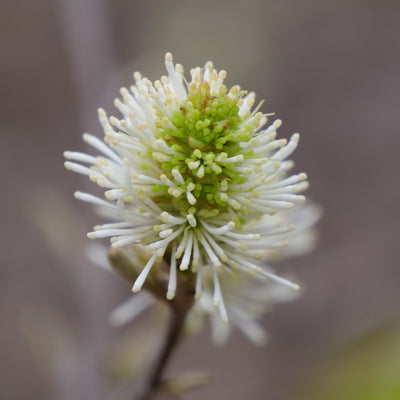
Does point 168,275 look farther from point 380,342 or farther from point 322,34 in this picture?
point 322,34

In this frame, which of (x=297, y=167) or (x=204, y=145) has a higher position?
(x=204, y=145)

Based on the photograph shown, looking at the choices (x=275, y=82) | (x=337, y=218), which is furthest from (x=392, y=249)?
(x=275, y=82)

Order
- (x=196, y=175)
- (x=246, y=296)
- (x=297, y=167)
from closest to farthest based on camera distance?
(x=196, y=175) < (x=246, y=296) < (x=297, y=167)

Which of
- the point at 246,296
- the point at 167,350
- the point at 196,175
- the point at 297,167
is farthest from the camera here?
the point at 297,167

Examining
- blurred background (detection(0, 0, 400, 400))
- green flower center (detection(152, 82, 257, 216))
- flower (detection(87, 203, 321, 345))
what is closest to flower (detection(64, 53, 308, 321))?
green flower center (detection(152, 82, 257, 216))

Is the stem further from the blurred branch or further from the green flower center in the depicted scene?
the green flower center

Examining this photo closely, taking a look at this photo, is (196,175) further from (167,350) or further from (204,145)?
(167,350)

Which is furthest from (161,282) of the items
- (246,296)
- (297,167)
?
(297,167)

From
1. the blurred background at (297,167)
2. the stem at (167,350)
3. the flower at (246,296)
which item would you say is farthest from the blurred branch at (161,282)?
the blurred background at (297,167)

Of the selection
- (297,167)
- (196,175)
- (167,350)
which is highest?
(196,175)
